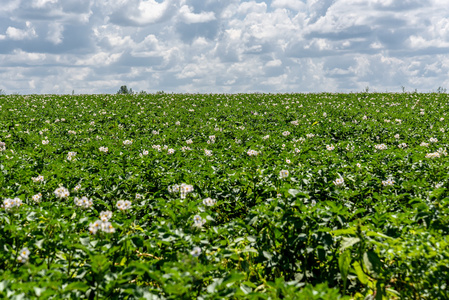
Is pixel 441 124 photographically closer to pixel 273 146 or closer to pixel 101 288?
pixel 273 146

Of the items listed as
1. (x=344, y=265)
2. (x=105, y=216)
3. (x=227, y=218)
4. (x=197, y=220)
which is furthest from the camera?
(x=227, y=218)

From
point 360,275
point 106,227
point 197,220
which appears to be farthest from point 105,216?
point 360,275

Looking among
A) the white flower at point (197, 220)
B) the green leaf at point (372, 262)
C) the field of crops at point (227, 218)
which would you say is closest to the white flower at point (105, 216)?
the field of crops at point (227, 218)

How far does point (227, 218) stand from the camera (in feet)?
19.5

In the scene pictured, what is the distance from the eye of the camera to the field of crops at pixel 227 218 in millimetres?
3223

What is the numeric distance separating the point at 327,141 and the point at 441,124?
5.43m

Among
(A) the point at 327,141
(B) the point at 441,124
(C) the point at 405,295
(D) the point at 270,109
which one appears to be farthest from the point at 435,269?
(D) the point at 270,109

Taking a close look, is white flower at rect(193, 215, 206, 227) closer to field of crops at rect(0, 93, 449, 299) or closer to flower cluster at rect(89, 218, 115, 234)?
field of crops at rect(0, 93, 449, 299)

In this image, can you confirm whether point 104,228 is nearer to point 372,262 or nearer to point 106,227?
point 106,227

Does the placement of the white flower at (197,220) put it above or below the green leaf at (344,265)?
above

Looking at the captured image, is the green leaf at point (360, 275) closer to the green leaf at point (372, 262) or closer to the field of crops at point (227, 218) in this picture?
the field of crops at point (227, 218)

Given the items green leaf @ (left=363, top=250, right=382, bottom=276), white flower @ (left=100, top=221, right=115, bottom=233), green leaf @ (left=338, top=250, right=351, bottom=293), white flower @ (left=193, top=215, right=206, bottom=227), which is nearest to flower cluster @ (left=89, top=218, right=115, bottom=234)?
white flower @ (left=100, top=221, right=115, bottom=233)

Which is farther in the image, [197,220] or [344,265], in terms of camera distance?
[197,220]

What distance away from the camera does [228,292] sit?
A: 2.83 m
